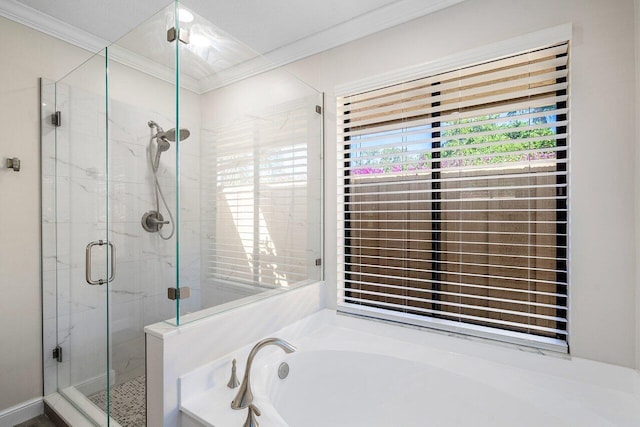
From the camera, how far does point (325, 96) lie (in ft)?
7.59

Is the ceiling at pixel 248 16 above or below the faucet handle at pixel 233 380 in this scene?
above

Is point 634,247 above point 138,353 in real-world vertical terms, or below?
above

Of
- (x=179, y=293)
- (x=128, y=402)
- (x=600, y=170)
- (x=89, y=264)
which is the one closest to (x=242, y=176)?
(x=179, y=293)

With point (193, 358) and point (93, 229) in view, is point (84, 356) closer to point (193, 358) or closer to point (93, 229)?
point (93, 229)

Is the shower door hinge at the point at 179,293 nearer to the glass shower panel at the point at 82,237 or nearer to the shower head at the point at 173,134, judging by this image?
the glass shower panel at the point at 82,237

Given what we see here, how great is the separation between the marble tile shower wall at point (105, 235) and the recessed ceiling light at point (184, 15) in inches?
14.3

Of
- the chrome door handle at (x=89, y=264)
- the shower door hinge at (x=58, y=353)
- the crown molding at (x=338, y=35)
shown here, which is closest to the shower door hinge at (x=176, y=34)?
the crown molding at (x=338, y=35)

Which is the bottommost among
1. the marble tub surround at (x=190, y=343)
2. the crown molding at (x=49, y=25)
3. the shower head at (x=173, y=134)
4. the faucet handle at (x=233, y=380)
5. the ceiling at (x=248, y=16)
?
the faucet handle at (x=233, y=380)

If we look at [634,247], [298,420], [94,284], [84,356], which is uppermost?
[634,247]

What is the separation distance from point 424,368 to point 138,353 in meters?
1.42

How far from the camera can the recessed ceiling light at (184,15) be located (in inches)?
53.6

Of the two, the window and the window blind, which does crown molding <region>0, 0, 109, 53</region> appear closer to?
the window blind

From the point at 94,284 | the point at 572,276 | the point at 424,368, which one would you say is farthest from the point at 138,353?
the point at 572,276

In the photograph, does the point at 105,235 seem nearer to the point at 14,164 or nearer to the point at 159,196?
the point at 159,196
